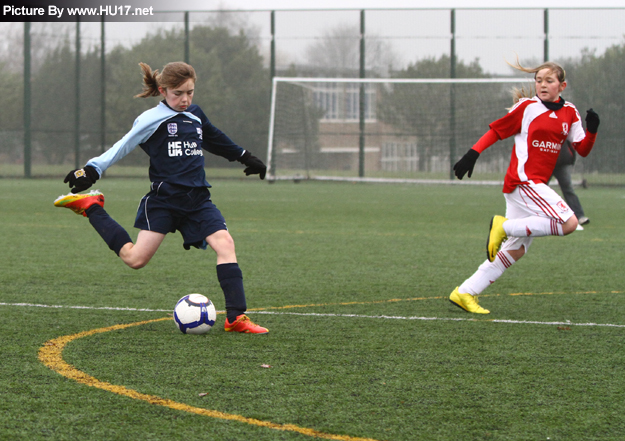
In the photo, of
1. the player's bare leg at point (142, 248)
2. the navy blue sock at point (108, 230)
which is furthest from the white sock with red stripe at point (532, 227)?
the navy blue sock at point (108, 230)

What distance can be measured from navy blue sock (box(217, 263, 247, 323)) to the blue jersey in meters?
0.52

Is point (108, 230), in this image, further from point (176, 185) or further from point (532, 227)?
point (532, 227)

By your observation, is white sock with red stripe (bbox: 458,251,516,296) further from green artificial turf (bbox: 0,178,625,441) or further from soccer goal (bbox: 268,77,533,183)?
soccer goal (bbox: 268,77,533,183)

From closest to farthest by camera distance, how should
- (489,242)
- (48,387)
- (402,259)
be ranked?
(48,387) → (489,242) → (402,259)

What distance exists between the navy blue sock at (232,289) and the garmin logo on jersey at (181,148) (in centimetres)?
69

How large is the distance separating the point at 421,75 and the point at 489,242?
2172 cm

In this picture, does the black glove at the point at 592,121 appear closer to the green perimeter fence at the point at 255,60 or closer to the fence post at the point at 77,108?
the green perimeter fence at the point at 255,60

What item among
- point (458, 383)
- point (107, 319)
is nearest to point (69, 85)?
point (107, 319)

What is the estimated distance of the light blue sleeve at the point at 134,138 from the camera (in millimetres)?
4590

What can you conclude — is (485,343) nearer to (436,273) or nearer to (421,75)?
(436,273)

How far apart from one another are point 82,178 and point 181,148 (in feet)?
1.97

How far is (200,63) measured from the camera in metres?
28.9

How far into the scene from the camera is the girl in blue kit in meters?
4.62

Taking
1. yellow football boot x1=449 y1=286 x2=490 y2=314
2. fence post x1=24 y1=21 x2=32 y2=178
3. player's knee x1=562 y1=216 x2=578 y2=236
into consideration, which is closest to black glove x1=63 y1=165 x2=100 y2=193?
yellow football boot x1=449 y1=286 x2=490 y2=314
